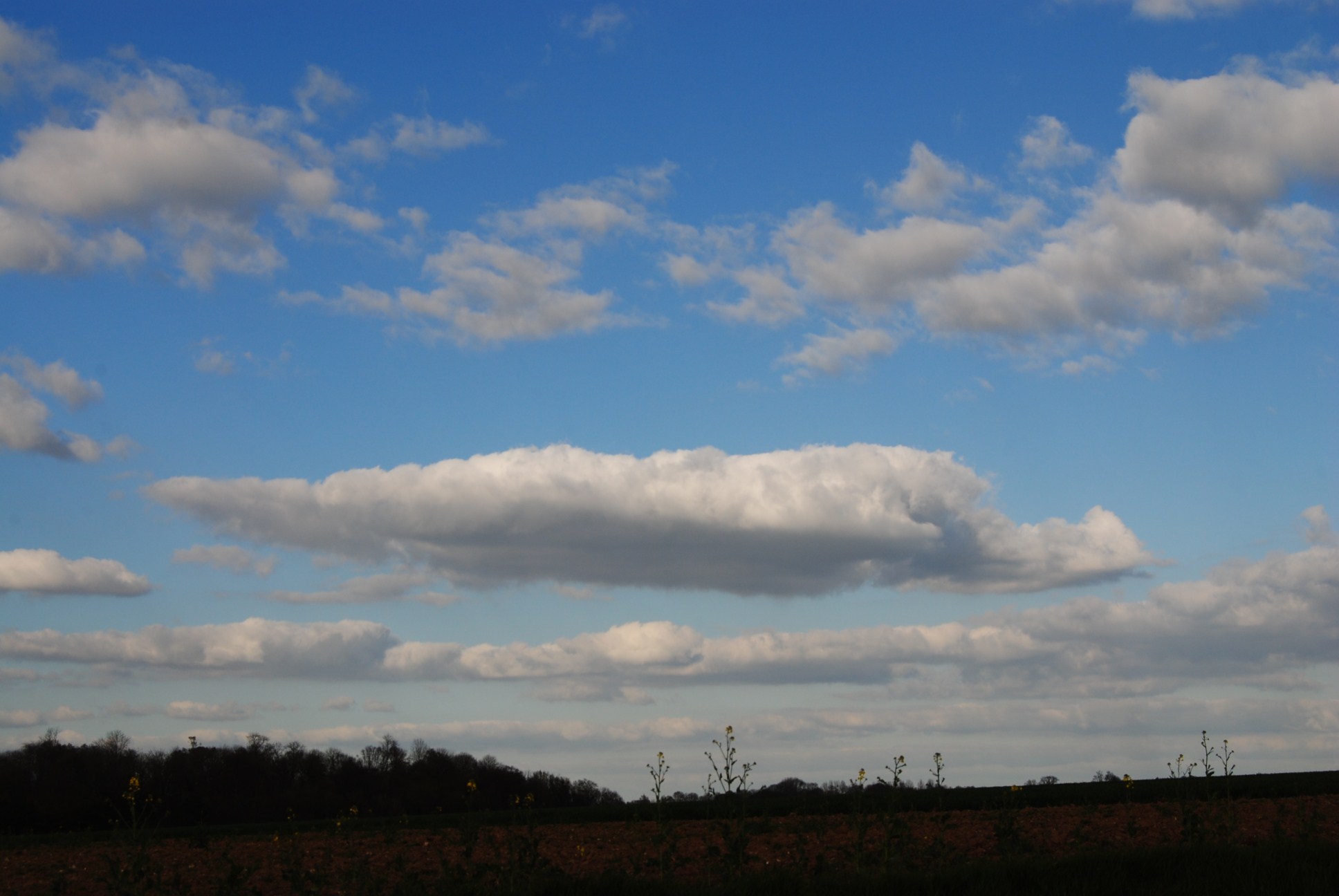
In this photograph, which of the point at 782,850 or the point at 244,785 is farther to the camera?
the point at 244,785

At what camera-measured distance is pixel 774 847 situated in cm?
1803

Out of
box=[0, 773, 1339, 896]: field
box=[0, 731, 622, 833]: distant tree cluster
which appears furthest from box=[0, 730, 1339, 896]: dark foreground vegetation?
box=[0, 731, 622, 833]: distant tree cluster

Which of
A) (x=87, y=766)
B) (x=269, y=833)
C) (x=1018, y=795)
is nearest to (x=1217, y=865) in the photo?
(x=1018, y=795)

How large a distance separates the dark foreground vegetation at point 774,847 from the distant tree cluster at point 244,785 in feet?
55.2

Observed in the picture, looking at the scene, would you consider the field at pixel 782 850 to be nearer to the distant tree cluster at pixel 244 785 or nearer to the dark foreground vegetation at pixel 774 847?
the dark foreground vegetation at pixel 774 847

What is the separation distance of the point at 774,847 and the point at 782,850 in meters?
0.38

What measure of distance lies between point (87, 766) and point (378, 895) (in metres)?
46.4

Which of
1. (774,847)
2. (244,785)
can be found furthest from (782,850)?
(244,785)

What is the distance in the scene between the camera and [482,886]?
12.2 metres

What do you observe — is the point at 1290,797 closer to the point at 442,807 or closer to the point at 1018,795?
the point at 1018,795

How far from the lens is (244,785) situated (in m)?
52.8

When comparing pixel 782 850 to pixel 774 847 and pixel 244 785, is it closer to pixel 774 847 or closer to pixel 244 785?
pixel 774 847

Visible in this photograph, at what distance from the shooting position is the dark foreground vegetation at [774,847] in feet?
35.6

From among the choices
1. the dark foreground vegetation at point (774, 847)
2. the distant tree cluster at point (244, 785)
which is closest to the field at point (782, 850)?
the dark foreground vegetation at point (774, 847)
